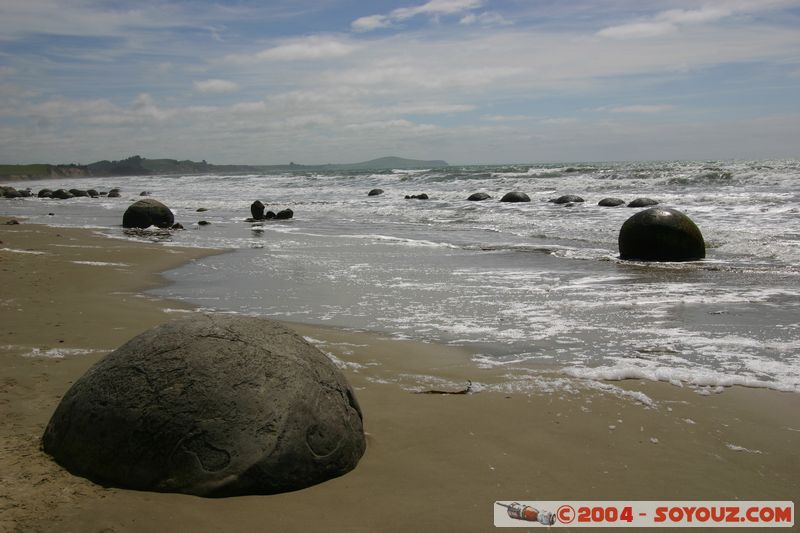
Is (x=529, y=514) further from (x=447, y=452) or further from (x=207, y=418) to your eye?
(x=207, y=418)

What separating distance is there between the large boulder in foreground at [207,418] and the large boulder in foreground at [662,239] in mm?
9514

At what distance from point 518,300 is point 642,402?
3.66 m

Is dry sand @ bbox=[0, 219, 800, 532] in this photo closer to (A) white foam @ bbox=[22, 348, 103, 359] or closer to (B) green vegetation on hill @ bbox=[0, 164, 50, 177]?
(A) white foam @ bbox=[22, 348, 103, 359]

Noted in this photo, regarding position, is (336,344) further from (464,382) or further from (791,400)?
(791,400)

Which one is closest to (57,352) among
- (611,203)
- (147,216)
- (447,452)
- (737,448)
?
(447,452)

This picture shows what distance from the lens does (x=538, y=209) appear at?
23.2 metres

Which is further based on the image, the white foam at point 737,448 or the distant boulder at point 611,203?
the distant boulder at point 611,203

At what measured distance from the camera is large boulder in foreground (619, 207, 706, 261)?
38.8 feet

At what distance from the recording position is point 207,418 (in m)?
3.20

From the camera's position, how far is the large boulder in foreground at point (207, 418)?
10.4 feet

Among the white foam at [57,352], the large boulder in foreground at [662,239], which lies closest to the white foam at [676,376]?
the white foam at [57,352]

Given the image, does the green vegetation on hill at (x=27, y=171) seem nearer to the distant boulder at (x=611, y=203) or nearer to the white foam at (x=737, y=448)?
the distant boulder at (x=611, y=203)

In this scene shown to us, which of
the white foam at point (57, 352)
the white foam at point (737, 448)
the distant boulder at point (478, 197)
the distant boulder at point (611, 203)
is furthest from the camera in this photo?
the distant boulder at point (478, 197)

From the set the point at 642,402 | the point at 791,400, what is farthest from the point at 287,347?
the point at 791,400
